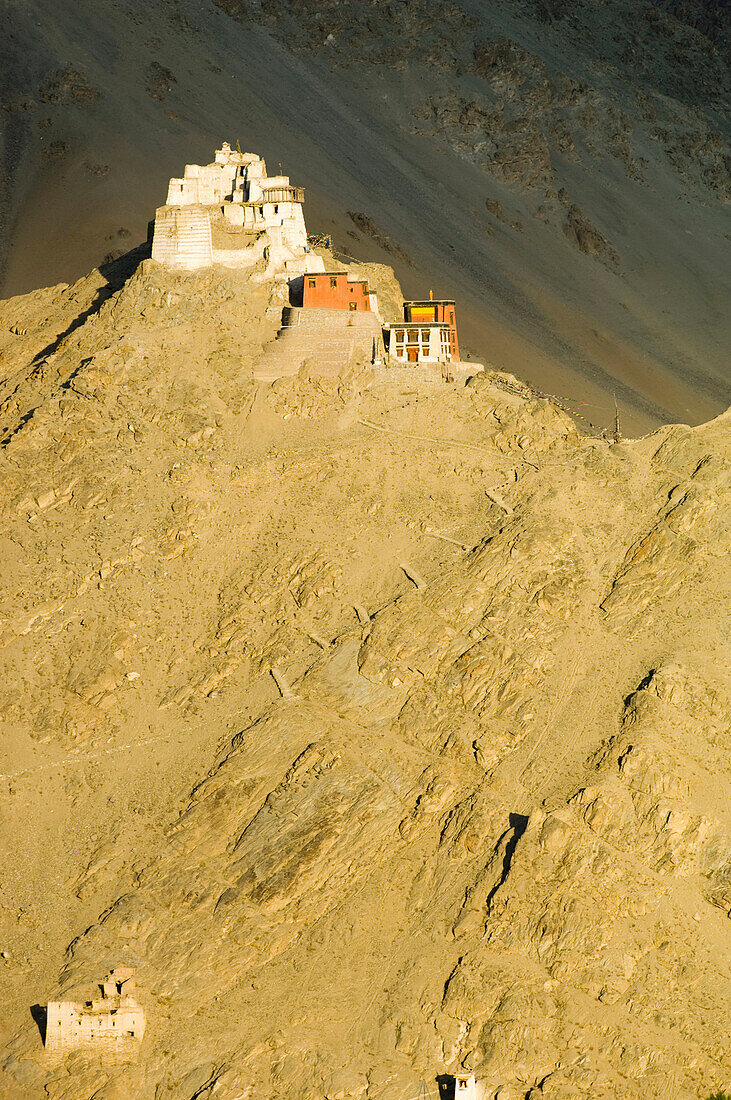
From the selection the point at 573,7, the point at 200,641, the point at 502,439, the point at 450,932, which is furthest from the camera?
the point at 573,7

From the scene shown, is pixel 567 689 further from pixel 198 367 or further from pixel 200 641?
pixel 198 367

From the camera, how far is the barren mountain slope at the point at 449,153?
115938 mm

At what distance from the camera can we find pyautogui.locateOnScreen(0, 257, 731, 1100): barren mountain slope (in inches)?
2156

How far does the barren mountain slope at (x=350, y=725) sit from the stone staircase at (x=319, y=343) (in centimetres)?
85

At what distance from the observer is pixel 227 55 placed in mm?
144750

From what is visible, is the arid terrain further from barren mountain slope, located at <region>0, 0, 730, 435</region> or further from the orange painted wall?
barren mountain slope, located at <region>0, 0, 730, 435</region>

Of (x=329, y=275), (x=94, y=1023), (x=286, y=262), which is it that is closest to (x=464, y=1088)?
(x=94, y=1023)

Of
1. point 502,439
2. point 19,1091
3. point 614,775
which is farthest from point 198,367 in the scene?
point 19,1091

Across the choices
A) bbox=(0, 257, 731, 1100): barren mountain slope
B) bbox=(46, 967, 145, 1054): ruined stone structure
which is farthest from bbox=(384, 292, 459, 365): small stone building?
bbox=(46, 967, 145, 1054): ruined stone structure

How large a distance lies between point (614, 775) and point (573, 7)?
436ft

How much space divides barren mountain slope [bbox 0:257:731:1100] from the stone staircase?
846mm

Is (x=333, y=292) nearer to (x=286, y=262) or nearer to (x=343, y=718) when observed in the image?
(x=286, y=262)

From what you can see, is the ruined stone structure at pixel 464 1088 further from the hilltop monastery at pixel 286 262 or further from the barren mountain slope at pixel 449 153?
the barren mountain slope at pixel 449 153

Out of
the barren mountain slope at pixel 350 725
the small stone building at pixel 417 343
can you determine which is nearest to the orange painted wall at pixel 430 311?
the small stone building at pixel 417 343
